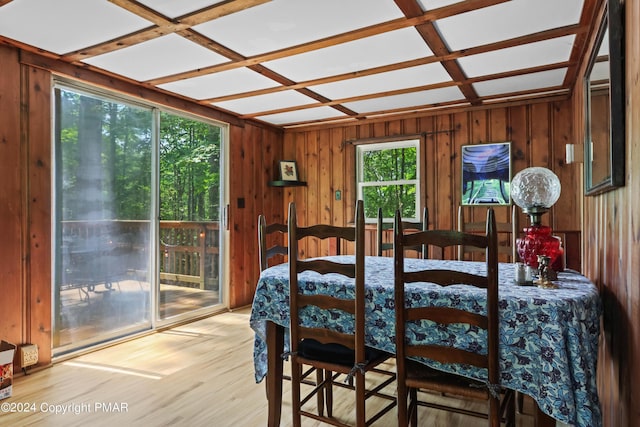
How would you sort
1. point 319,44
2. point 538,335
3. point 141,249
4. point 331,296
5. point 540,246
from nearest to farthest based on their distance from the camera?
point 538,335 → point 331,296 → point 540,246 → point 319,44 → point 141,249

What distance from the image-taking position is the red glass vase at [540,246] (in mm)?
1959

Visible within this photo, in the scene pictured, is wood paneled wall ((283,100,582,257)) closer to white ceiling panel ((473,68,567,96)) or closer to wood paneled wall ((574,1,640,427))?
white ceiling panel ((473,68,567,96))

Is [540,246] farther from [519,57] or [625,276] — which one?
[519,57]

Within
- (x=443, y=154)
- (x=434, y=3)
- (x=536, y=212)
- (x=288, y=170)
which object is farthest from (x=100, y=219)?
(x=443, y=154)

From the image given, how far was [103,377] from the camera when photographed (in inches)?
Result: 110

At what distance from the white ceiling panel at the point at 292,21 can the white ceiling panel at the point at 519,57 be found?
→ 3.40ft

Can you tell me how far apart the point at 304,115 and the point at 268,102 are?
28.0 inches

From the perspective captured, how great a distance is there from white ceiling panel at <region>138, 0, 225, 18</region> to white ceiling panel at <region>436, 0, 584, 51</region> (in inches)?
56.1

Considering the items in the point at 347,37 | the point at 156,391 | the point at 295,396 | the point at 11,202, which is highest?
the point at 347,37

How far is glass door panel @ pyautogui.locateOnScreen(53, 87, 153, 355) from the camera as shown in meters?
3.18

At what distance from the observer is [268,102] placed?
168 inches

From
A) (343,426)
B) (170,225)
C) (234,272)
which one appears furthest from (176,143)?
(343,426)

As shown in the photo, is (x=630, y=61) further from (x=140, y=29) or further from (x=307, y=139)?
(x=307, y=139)

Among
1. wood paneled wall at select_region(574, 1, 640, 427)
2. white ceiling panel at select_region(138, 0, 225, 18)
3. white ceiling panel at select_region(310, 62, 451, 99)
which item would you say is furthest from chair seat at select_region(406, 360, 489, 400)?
white ceiling panel at select_region(310, 62, 451, 99)
